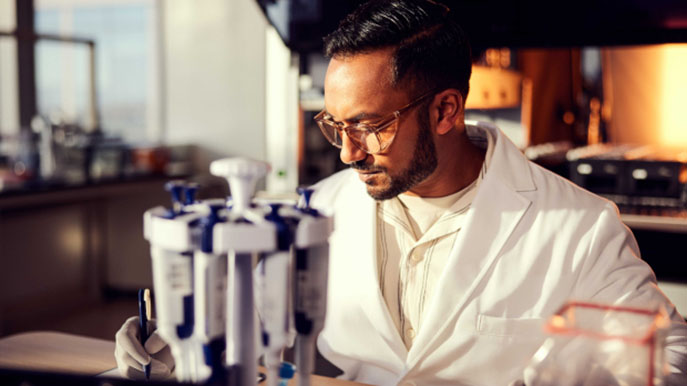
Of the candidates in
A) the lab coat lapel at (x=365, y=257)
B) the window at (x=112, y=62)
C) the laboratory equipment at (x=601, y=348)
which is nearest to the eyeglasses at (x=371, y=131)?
the lab coat lapel at (x=365, y=257)

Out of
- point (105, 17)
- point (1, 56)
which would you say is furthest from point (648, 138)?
point (105, 17)

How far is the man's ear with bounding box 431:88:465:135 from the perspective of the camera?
1.63 meters

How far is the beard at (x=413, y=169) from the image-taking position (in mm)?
A: 1562

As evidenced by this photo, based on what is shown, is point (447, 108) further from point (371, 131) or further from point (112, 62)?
point (112, 62)

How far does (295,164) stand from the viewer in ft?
11.4

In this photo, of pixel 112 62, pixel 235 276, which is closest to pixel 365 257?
pixel 235 276

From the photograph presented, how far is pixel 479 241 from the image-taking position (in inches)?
62.1

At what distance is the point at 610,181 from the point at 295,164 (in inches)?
57.4

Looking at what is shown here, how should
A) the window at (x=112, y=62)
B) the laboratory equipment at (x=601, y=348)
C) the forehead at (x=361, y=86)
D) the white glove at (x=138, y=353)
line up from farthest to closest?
the window at (x=112, y=62), the forehead at (x=361, y=86), the white glove at (x=138, y=353), the laboratory equipment at (x=601, y=348)

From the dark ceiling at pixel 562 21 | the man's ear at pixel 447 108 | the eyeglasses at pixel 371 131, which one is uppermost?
the dark ceiling at pixel 562 21

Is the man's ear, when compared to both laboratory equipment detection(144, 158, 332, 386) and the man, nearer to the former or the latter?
the man

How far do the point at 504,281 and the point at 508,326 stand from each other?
0.32 ft

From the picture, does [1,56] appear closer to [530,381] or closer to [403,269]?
[403,269]

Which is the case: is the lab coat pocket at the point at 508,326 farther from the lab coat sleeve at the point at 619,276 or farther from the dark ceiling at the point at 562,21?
the dark ceiling at the point at 562,21
